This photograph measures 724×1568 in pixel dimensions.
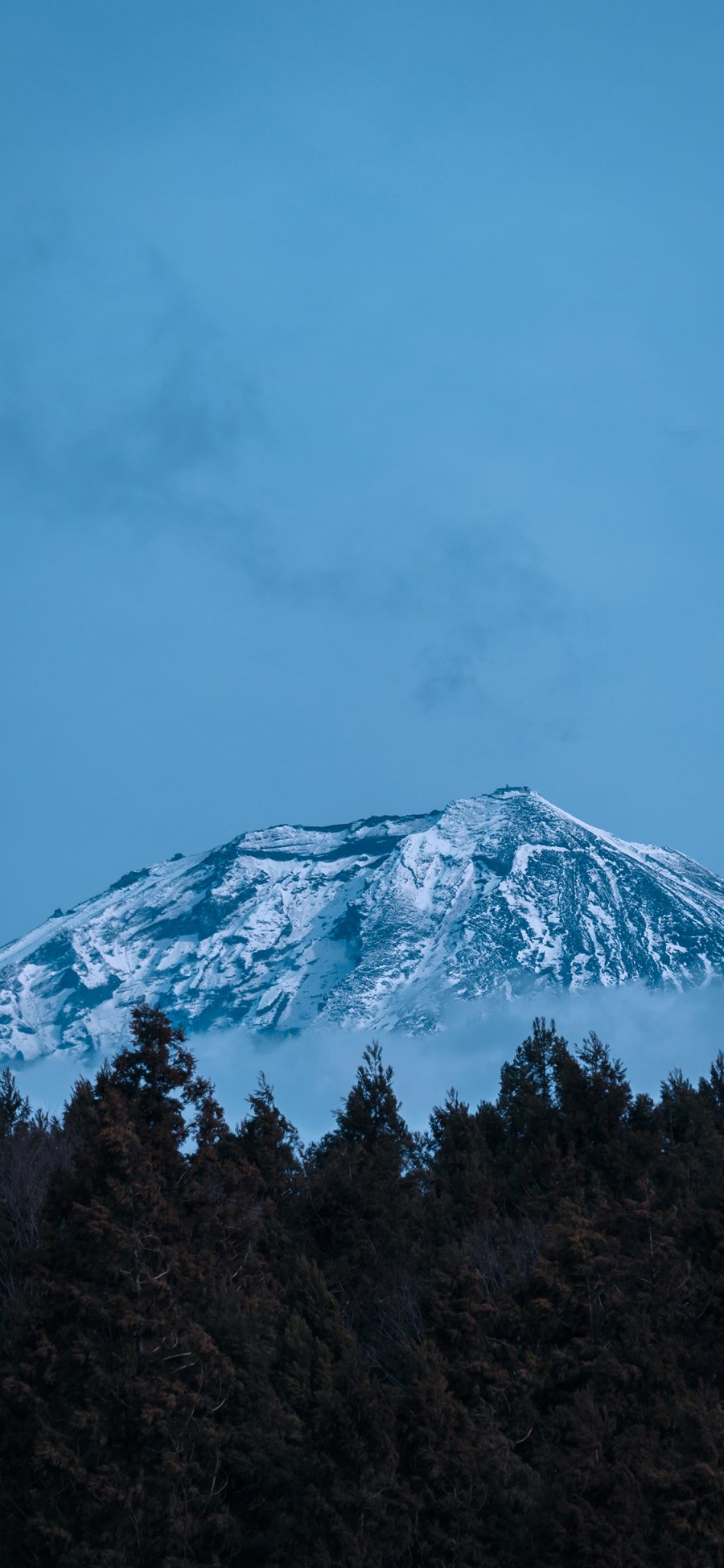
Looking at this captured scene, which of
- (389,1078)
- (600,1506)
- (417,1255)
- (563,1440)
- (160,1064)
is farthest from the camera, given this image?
(389,1078)

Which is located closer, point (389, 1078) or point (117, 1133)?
point (117, 1133)

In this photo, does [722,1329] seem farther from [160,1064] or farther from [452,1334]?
[160,1064]

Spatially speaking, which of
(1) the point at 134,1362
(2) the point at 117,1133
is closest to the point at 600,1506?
(1) the point at 134,1362

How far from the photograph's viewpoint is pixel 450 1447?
30734mm

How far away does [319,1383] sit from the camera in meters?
31.1

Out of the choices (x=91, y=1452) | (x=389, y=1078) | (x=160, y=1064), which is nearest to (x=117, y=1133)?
(x=160, y=1064)

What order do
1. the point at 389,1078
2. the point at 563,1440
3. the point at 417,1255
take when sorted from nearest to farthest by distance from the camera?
the point at 563,1440 → the point at 417,1255 → the point at 389,1078

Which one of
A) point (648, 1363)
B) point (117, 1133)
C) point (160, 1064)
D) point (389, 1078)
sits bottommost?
point (648, 1363)

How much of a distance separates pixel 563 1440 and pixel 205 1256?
854cm

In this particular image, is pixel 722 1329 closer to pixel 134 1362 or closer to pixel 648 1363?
pixel 648 1363

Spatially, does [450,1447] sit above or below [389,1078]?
below

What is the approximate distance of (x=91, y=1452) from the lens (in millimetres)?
29750

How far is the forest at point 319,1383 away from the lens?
29.4 metres

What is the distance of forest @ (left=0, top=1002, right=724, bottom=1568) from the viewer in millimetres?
29438
